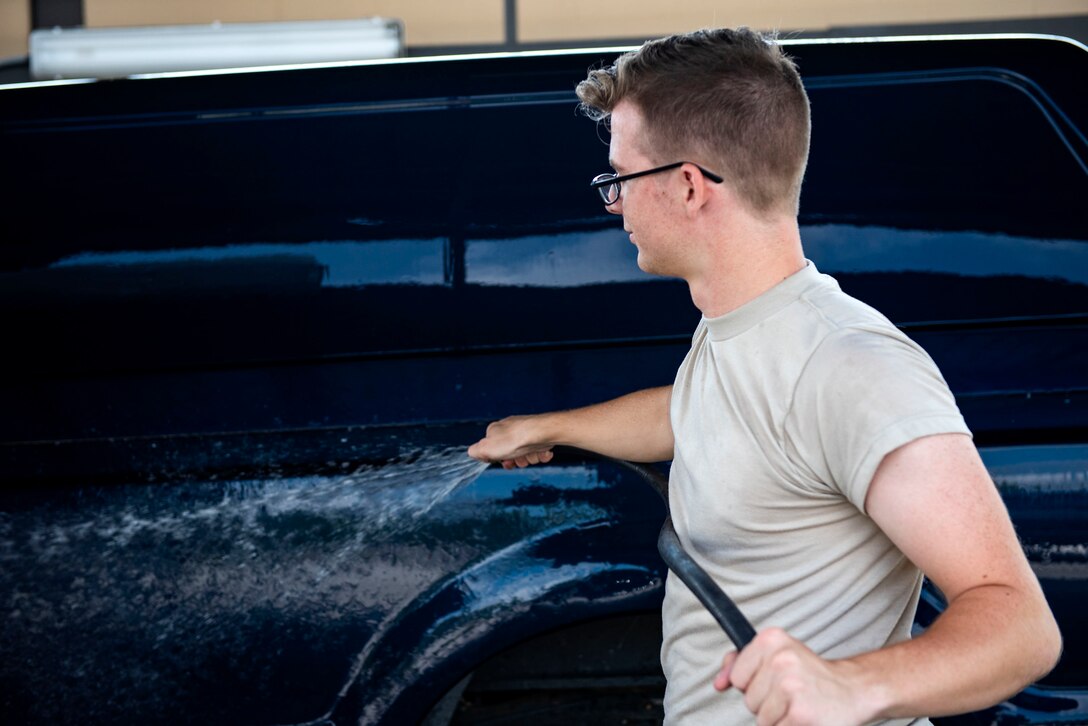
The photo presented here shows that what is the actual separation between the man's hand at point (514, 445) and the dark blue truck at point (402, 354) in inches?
7.3

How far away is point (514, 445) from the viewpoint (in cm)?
189

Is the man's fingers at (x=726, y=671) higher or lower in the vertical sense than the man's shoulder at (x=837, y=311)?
lower

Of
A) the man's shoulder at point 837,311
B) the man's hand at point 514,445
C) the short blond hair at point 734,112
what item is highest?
the short blond hair at point 734,112

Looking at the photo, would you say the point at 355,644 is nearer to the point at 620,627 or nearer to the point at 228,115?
the point at 620,627

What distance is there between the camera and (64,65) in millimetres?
2668

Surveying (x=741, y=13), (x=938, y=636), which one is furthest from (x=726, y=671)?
(x=741, y=13)

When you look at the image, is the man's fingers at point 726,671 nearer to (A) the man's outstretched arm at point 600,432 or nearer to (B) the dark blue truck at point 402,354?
(A) the man's outstretched arm at point 600,432

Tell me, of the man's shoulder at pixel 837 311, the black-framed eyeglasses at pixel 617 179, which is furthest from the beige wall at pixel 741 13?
the man's shoulder at pixel 837 311

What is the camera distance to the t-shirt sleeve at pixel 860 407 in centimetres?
121

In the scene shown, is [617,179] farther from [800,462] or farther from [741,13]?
[741,13]

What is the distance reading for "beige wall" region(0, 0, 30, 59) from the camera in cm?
789

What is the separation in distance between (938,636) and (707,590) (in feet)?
0.92

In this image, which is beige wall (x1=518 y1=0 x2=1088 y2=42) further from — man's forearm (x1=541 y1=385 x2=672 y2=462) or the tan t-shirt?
the tan t-shirt

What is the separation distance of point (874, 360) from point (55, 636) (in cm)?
159
